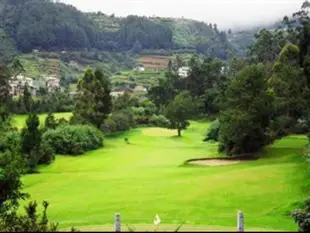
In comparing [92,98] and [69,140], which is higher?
[92,98]

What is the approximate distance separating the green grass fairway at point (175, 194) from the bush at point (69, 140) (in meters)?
7.67

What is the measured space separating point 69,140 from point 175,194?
26986mm

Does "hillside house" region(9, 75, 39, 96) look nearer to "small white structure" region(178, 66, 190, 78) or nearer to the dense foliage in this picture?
"small white structure" region(178, 66, 190, 78)

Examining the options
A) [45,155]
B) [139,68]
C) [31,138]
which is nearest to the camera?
[31,138]

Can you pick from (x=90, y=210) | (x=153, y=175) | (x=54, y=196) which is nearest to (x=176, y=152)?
(x=153, y=175)

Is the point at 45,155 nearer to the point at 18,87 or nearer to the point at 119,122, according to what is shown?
the point at 119,122

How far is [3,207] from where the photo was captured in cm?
1867

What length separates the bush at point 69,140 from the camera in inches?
1975

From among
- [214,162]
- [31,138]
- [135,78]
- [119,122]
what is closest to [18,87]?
[119,122]

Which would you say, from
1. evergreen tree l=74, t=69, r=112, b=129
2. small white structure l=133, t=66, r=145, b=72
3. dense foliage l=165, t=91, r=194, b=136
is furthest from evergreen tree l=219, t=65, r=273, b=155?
small white structure l=133, t=66, r=145, b=72

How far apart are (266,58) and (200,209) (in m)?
68.0

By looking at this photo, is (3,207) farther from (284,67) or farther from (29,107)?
(29,107)

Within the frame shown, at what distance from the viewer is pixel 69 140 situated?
165 ft

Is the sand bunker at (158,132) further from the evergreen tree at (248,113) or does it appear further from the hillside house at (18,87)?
the hillside house at (18,87)
